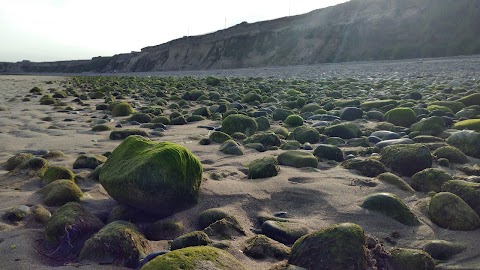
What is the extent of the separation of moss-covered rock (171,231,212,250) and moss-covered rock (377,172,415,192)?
4.82 feet

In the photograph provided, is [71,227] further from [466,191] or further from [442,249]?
[466,191]

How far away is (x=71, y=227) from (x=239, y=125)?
2963 millimetres

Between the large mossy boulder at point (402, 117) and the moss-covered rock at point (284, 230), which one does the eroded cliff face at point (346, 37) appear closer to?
the large mossy boulder at point (402, 117)

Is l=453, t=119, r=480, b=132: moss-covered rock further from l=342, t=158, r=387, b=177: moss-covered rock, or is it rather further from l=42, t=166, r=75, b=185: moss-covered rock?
l=42, t=166, r=75, b=185: moss-covered rock

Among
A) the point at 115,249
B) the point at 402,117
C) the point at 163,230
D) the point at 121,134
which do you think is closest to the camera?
the point at 115,249

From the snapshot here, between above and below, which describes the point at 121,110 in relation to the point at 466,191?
below

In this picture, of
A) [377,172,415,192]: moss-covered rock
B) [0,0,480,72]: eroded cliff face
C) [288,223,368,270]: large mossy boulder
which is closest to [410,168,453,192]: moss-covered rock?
[377,172,415,192]: moss-covered rock

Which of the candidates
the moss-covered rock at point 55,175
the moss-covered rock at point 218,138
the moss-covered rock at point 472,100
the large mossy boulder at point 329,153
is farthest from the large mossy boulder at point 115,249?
the moss-covered rock at point 472,100

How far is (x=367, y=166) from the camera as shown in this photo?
10.5ft

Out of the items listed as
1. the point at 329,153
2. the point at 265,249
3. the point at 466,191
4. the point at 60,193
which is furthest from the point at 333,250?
the point at 329,153

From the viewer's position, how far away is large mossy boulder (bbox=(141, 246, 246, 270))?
156 cm

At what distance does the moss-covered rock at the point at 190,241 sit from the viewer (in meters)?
1.99

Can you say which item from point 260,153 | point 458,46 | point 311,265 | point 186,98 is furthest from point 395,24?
point 311,265

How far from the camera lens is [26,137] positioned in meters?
4.81
